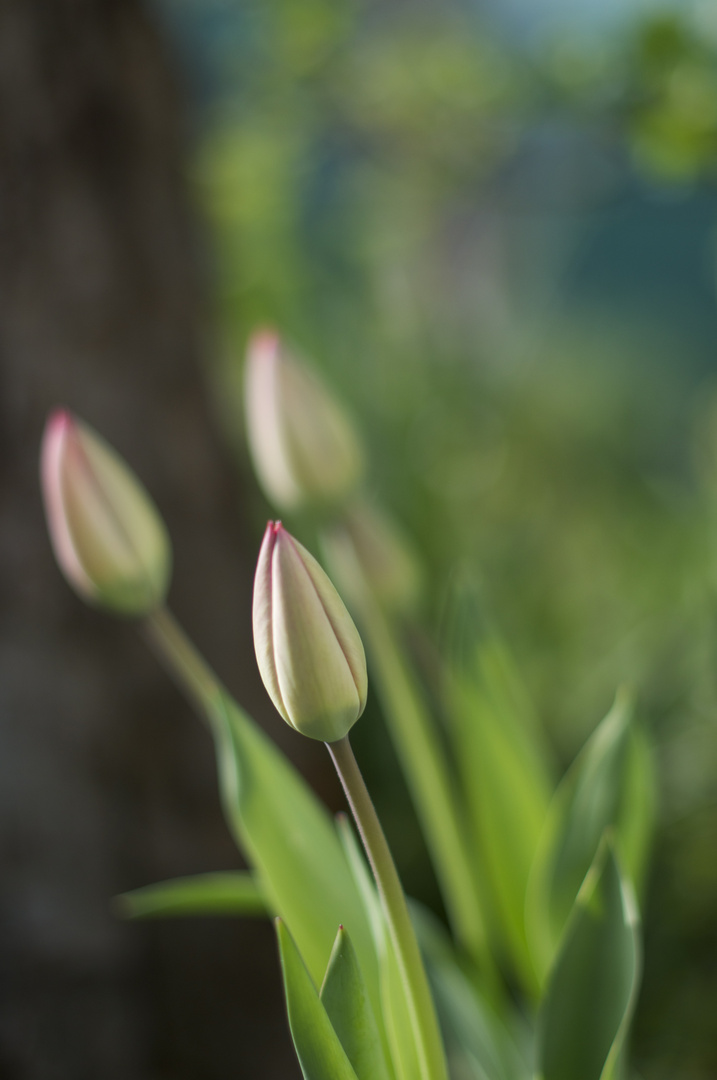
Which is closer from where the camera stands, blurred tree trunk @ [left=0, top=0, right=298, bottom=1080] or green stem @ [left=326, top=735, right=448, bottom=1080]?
green stem @ [left=326, top=735, right=448, bottom=1080]

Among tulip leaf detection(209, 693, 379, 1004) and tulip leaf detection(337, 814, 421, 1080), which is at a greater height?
tulip leaf detection(209, 693, 379, 1004)

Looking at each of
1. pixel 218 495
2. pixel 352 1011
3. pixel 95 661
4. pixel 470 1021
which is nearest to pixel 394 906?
pixel 352 1011

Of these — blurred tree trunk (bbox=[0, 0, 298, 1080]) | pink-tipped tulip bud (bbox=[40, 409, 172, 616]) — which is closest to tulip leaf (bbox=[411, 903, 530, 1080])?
pink-tipped tulip bud (bbox=[40, 409, 172, 616])

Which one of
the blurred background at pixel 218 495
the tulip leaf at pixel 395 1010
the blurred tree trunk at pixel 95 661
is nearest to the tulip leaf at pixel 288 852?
the tulip leaf at pixel 395 1010

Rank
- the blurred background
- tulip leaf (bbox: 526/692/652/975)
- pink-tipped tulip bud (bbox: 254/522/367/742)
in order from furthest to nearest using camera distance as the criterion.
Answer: the blurred background → tulip leaf (bbox: 526/692/652/975) → pink-tipped tulip bud (bbox: 254/522/367/742)

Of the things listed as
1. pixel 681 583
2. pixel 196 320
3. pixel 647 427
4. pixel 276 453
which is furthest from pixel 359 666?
pixel 647 427

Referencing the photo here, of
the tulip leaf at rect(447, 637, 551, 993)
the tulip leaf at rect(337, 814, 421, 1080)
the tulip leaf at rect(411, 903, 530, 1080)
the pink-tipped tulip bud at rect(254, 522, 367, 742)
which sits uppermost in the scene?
the pink-tipped tulip bud at rect(254, 522, 367, 742)

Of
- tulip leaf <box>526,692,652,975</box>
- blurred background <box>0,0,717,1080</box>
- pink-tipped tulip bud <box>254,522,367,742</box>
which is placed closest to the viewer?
pink-tipped tulip bud <box>254,522,367,742</box>

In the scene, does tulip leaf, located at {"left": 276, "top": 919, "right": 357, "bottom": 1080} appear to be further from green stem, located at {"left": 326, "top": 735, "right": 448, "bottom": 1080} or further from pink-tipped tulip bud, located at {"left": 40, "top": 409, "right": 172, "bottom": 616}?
pink-tipped tulip bud, located at {"left": 40, "top": 409, "right": 172, "bottom": 616}
